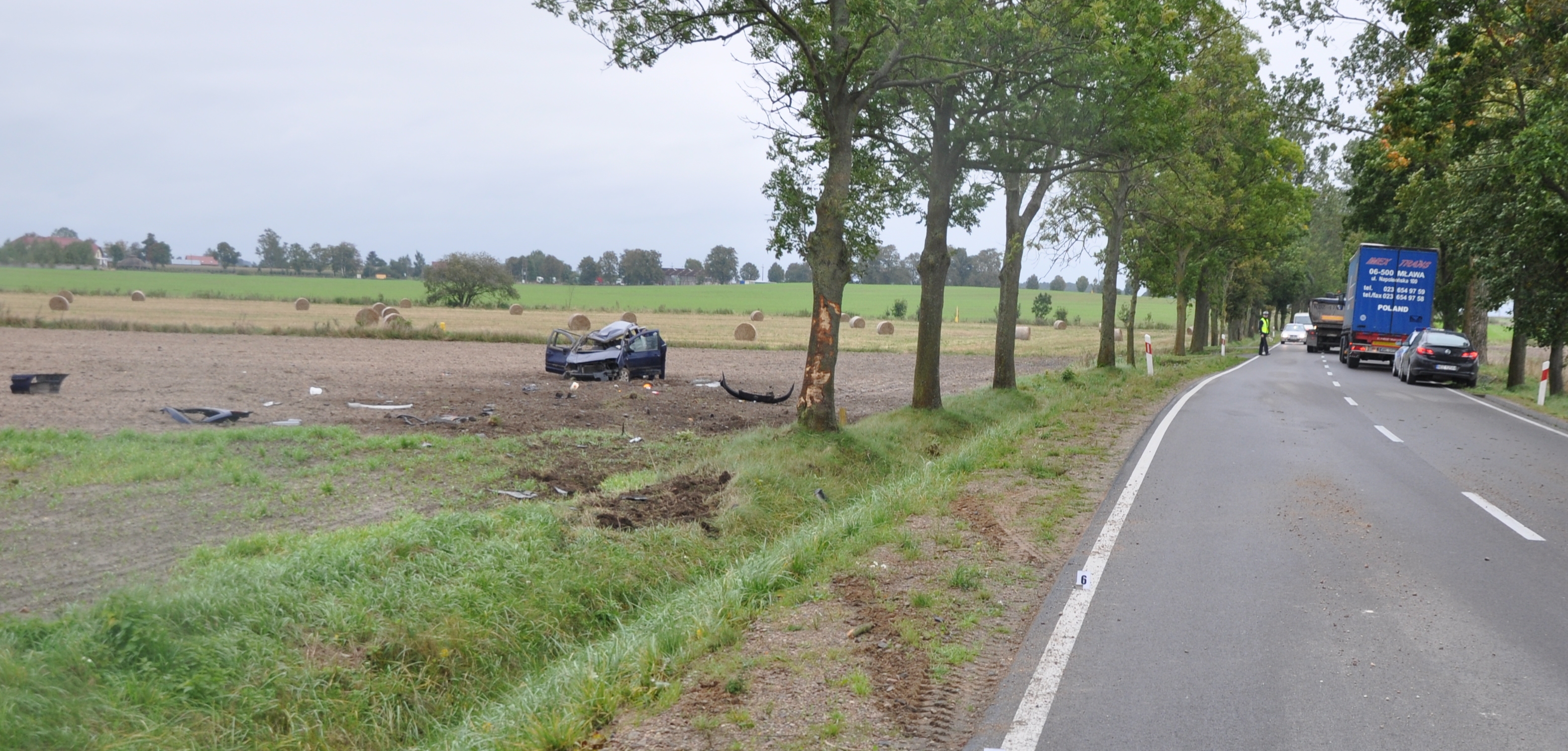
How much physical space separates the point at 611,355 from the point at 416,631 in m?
18.0

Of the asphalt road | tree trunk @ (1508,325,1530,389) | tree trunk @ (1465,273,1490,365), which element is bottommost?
the asphalt road

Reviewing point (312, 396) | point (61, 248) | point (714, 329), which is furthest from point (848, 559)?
point (714, 329)

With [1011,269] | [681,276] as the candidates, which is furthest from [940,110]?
[681,276]

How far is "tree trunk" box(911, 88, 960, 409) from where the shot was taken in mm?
16984

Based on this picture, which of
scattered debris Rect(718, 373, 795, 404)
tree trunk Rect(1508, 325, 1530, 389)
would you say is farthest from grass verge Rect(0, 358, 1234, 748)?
tree trunk Rect(1508, 325, 1530, 389)

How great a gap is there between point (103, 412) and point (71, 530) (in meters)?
8.45

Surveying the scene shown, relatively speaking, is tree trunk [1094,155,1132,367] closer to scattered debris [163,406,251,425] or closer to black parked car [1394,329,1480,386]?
black parked car [1394,329,1480,386]

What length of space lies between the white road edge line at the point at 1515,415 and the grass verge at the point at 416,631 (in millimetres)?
12335

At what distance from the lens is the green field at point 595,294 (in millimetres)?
72500

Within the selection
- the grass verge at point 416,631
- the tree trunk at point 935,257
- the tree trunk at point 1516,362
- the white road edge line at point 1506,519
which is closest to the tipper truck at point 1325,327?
the tree trunk at point 1516,362

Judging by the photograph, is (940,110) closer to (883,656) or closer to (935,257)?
(935,257)

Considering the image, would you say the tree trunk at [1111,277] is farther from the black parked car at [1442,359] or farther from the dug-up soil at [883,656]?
the dug-up soil at [883,656]

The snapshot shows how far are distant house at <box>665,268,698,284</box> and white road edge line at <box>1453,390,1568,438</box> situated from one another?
133537mm

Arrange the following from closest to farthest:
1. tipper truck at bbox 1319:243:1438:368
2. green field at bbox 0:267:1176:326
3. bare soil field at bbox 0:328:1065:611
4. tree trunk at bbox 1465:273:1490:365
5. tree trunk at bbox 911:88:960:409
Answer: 1. bare soil field at bbox 0:328:1065:611
2. tree trunk at bbox 911:88:960:409
3. tree trunk at bbox 1465:273:1490:365
4. tipper truck at bbox 1319:243:1438:368
5. green field at bbox 0:267:1176:326
